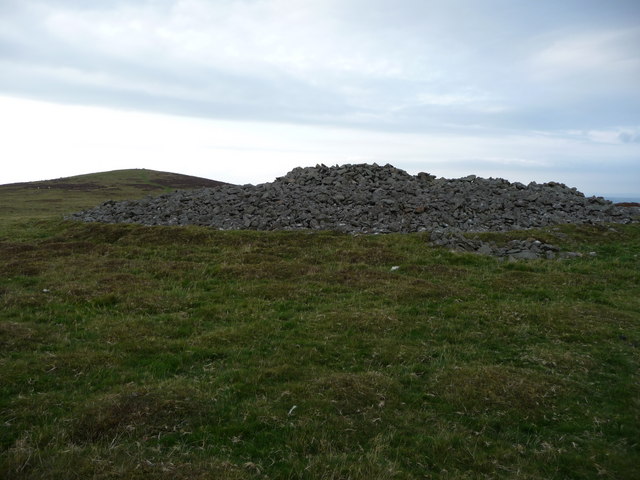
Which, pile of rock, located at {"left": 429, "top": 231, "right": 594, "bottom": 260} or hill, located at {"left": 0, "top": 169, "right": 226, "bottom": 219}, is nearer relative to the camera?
pile of rock, located at {"left": 429, "top": 231, "right": 594, "bottom": 260}

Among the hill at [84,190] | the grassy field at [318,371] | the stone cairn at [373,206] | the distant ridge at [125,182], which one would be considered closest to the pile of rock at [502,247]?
the stone cairn at [373,206]

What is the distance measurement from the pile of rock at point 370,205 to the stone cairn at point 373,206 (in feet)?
0.22

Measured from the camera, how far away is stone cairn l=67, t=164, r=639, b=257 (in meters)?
30.7

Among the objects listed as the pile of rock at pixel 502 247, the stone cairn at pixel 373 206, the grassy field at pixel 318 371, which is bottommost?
the grassy field at pixel 318 371

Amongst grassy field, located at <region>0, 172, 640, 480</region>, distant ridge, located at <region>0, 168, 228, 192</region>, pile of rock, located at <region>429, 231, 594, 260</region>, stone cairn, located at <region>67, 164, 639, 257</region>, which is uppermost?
distant ridge, located at <region>0, 168, 228, 192</region>

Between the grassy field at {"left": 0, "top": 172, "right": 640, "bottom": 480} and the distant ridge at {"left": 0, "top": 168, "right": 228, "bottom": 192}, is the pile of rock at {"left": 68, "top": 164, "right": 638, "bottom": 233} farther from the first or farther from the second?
the distant ridge at {"left": 0, "top": 168, "right": 228, "bottom": 192}

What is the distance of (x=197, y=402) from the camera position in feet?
29.2

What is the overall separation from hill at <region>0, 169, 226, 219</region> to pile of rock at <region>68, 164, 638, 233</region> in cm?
2411

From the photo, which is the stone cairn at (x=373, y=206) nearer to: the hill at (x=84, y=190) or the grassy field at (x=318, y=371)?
the grassy field at (x=318, y=371)

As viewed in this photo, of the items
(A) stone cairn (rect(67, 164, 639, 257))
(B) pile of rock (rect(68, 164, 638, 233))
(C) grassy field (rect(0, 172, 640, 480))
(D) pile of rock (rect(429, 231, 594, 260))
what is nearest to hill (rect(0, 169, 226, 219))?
(A) stone cairn (rect(67, 164, 639, 257))

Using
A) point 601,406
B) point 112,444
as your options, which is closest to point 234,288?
point 112,444

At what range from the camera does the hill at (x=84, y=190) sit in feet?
224

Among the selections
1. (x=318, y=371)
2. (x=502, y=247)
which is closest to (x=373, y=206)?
(x=502, y=247)

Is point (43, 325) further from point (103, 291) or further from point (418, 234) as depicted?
point (418, 234)
